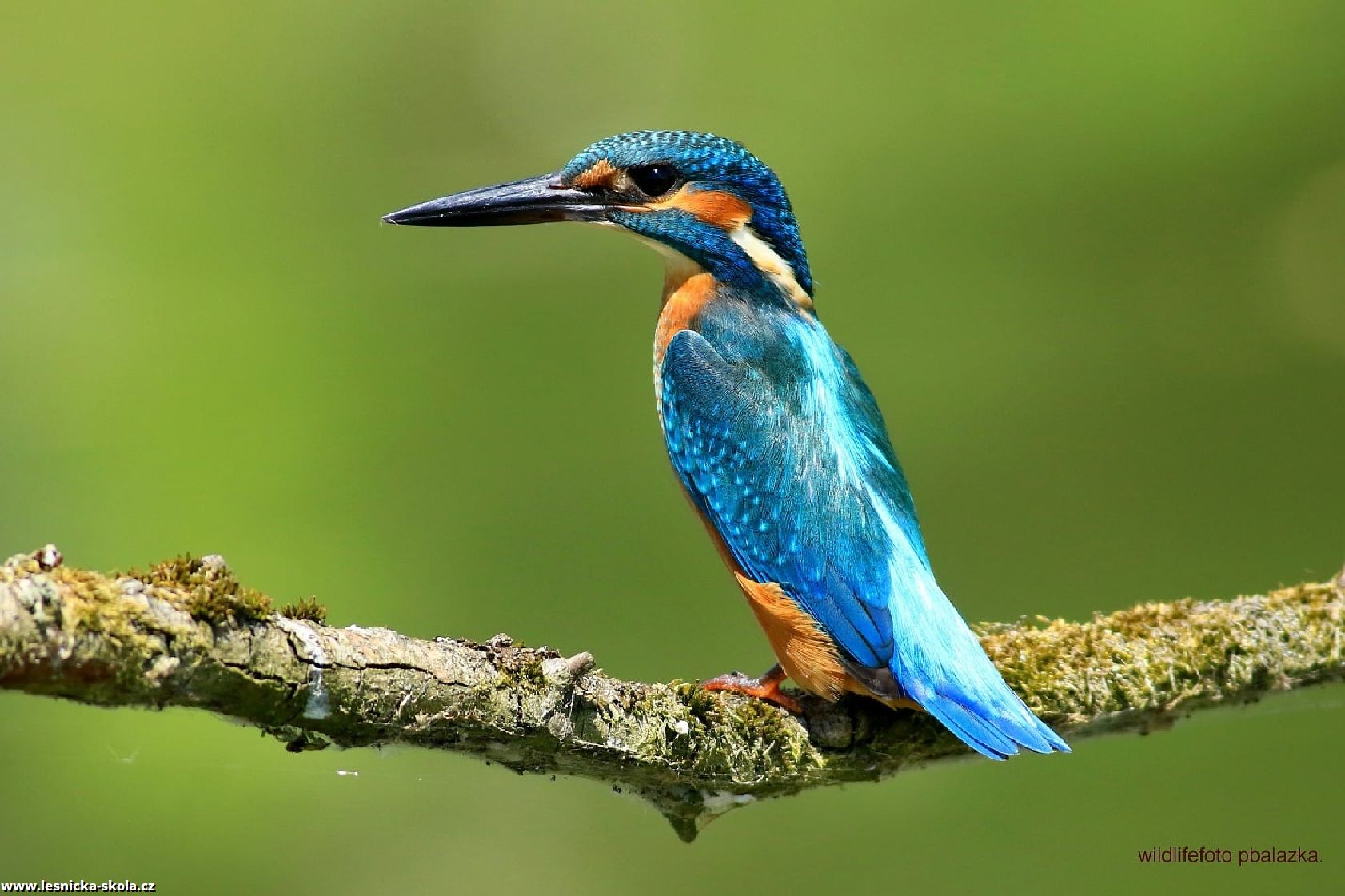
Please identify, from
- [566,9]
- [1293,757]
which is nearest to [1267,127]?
[1293,757]

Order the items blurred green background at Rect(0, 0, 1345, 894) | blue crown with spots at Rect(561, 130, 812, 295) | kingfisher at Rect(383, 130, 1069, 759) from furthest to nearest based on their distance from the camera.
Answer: blurred green background at Rect(0, 0, 1345, 894) < blue crown with spots at Rect(561, 130, 812, 295) < kingfisher at Rect(383, 130, 1069, 759)

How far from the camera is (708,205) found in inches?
128

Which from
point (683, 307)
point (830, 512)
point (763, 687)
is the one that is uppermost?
point (683, 307)

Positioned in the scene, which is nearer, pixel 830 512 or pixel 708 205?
pixel 830 512

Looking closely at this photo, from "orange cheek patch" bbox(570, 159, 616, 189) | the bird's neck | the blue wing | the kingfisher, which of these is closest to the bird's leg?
the kingfisher

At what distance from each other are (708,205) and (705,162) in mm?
109

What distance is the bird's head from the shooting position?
3234mm

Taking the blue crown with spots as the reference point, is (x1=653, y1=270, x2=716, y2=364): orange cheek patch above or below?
below

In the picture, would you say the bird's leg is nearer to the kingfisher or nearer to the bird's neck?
the kingfisher

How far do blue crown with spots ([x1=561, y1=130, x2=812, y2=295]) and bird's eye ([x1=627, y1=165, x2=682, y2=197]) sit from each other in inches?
0.6

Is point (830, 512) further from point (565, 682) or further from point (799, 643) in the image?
point (565, 682)

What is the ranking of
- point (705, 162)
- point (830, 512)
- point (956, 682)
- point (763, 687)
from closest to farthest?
point (956, 682) → point (763, 687) → point (830, 512) → point (705, 162)

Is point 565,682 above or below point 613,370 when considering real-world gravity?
below

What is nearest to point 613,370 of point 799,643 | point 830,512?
point 830,512
